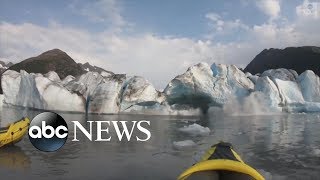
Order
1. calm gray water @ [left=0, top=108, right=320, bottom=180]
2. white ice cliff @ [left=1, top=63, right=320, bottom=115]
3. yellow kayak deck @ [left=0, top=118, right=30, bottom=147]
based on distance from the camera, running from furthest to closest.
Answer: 1. white ice cliff @ [left=1, top=63, right=320, bottom=115]
2. yellow kayak deck @ [left=0, top=118, right=30, bottom=147]
3. calm gray water @ [left=0, top=108, right=320, bottom=180]

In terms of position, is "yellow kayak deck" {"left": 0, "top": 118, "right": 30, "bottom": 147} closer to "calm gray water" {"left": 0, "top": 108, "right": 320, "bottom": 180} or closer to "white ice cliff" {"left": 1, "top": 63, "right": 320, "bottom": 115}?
"calm gray water" {"left": 0, "top": 108, "right": 320, "bottom": 180}

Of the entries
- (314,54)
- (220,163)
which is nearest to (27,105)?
(220,163)

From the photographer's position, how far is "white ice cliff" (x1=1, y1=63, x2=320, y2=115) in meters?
36.4

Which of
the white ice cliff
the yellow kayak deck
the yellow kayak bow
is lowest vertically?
the yellow kayak bow

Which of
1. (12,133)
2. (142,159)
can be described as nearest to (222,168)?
(142,159)

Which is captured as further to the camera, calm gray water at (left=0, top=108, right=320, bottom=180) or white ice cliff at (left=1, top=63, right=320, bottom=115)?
white ice cliff at (left=1, top=63, right=320, bottom=115)

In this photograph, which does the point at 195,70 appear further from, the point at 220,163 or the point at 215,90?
the point at 220,163

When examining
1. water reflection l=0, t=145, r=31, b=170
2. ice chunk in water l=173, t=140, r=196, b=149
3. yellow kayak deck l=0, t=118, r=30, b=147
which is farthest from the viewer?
ice chunk in water l=173, t=140, r=196, b=149

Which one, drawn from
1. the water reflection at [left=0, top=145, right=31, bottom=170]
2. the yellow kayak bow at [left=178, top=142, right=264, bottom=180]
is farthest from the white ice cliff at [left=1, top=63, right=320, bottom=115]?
the yellow kayak bow at [left=178, top=142, right=264, bottom=180]

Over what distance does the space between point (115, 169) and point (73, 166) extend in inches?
49.0

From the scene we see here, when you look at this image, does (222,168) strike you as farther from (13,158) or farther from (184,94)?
(184,94)

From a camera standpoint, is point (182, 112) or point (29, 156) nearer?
point (29, 156)

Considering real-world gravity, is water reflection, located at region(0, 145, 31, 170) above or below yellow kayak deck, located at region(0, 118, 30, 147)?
below

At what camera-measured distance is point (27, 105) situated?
143ft
